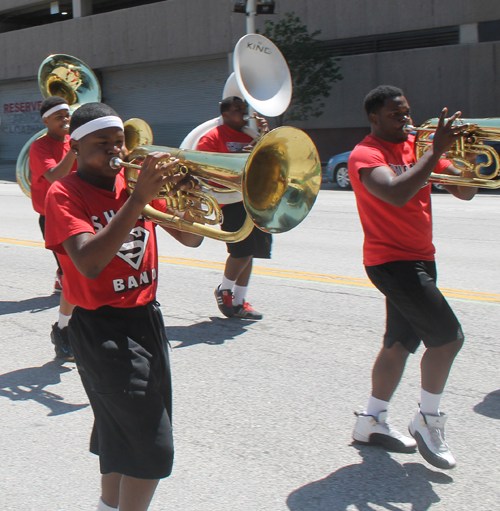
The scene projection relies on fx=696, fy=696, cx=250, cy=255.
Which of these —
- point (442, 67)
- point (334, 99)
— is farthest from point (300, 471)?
point (334, 99)

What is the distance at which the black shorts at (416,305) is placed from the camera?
3293mm

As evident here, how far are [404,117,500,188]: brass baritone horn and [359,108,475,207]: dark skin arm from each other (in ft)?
1.78

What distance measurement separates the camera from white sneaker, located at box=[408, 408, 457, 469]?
3.30 metres

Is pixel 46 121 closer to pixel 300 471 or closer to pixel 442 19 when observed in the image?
pixel 300 471

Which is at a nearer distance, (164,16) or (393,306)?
(393,306)

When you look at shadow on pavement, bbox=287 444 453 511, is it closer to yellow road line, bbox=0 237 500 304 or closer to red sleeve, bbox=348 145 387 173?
red sleeve, bbox=348 145 387 173

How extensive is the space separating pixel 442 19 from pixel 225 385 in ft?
62.4

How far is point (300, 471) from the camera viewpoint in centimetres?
334

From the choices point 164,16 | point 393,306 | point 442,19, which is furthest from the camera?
point 164,16

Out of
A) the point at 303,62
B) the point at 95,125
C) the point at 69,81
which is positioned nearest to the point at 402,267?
the point at 95,125

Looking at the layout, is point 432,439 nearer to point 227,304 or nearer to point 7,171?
point 227,304

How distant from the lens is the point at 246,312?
602 centimetres

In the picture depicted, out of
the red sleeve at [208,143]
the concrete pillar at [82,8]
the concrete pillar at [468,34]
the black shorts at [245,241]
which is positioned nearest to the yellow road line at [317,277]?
the black shorts at [245,241]

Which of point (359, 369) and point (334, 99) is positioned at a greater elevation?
point (334, 99)
